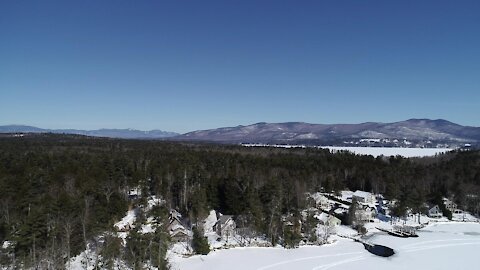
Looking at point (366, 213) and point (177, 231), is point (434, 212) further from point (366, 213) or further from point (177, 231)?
point (177, 231)

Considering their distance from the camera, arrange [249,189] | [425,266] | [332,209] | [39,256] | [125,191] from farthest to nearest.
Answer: [332,209] < [125,191] < [249,189] < [425,266] < [39,256]

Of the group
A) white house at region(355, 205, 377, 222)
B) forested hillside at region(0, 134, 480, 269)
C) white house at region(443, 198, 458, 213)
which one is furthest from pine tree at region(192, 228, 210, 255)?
white house at region(443, 198, 458, 213)

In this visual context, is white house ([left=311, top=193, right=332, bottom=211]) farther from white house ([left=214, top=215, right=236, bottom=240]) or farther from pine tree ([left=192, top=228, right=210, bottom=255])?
pine tree ([left=192, top=228, right=210, bottom=255])

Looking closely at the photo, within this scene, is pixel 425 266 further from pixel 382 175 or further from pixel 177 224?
pixel 382 175

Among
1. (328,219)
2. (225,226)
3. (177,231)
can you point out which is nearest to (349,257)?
(328,219)

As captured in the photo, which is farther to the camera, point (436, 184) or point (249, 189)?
point (436, 184)

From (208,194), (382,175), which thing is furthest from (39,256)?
(382,175)
